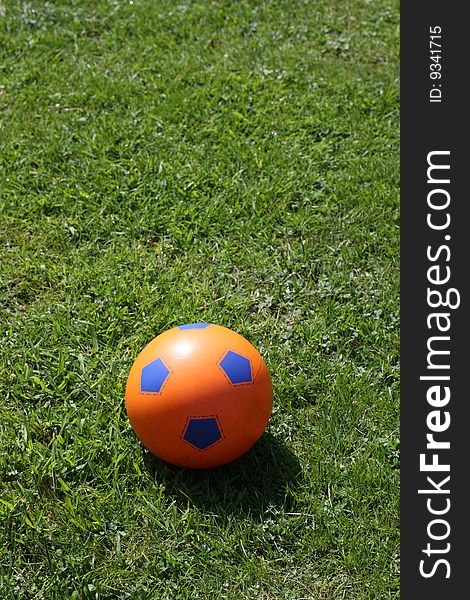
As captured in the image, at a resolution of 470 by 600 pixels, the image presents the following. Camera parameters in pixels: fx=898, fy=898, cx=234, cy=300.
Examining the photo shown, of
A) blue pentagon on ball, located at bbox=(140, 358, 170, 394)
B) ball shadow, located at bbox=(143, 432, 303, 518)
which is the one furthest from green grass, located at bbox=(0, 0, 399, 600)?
blue pentagon on ball, located at bbox=(140, 358, 170, 394)

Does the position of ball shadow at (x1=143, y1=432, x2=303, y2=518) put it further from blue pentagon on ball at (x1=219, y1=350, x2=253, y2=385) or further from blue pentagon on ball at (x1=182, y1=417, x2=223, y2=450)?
blue pentagon on ball at (x1=219, y1=350, x2=253, y2=385)

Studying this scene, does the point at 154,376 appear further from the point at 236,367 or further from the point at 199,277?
Answer: the point at 199,277

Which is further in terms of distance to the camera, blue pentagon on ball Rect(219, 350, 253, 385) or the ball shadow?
the ball shadow

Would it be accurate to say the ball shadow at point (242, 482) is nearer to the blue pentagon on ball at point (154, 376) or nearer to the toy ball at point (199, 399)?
the toy ball at point (199, 399)

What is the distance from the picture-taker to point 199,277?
5023 millimetres

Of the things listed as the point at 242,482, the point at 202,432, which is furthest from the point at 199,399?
the point at 242,482

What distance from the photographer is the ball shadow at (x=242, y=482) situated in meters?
3.89

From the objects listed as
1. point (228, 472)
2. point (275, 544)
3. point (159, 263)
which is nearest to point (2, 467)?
point (228, 472)

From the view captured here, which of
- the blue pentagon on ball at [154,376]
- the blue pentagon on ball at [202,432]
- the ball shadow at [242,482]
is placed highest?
the blue pentagon on ball at [154,376]

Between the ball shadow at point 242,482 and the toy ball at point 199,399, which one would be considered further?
the ball shadow at point 242,482

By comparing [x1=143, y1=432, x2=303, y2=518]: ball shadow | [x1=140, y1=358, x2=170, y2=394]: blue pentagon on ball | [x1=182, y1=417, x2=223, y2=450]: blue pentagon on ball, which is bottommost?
[x1=143, y1=432, x2=303, y2=518]: ball shadow

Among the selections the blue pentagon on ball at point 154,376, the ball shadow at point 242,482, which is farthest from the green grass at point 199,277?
the blue pentagon on ball at point 154,376

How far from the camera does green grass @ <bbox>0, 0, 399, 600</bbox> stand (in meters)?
3.74

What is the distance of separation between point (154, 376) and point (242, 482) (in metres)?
0.66
